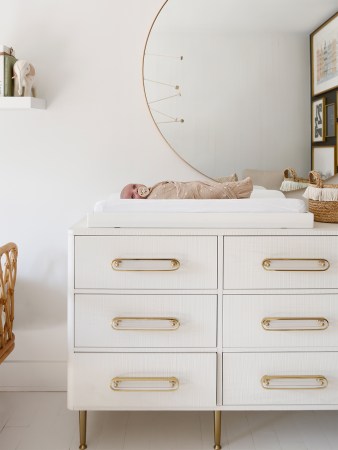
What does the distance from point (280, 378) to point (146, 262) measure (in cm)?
57

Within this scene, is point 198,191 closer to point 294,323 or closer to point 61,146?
point 294,323

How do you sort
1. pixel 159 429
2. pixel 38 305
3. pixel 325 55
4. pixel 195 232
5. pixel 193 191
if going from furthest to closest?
1. pixel 38 305
2. pixel 325 55
3. pixel 159 429
4. pixel 193 191
5. pixel 195 232

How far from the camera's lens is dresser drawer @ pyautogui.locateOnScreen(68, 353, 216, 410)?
1.78 metres

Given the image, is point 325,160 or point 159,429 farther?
point 325,160

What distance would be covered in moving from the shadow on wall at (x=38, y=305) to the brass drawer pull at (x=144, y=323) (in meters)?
0.68

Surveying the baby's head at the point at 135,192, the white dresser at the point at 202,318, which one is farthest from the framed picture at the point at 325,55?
the baby's head at the point at 135,192

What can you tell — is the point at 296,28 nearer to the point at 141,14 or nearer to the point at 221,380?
the point at 141,14

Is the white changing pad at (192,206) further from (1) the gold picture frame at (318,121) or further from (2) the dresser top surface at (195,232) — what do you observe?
(1) the gold picture frame at (318,121)

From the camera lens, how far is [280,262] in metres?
1.75

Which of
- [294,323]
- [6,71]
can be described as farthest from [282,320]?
[6,71]

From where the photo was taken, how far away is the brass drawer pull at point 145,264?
1739mm

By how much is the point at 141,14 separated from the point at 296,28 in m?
0.62

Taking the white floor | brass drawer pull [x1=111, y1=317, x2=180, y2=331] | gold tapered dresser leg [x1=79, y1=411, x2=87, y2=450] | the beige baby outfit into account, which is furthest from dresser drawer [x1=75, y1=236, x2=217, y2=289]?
the white floor

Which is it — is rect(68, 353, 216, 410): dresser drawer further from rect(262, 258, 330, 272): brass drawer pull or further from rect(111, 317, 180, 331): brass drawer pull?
rect(262, 258, 330, 272): brass drawer pull
